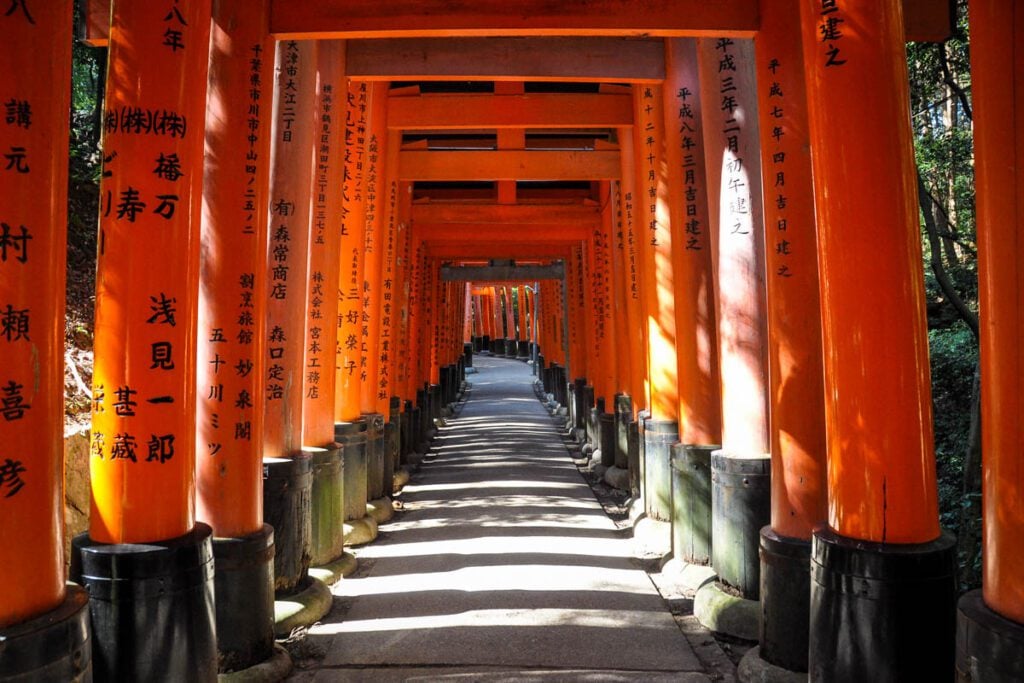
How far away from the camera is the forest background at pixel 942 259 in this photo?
6.32 m

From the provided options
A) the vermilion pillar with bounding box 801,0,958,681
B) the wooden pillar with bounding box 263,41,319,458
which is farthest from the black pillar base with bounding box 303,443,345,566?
the vermilion pillar with bounding box 801,0,958,681

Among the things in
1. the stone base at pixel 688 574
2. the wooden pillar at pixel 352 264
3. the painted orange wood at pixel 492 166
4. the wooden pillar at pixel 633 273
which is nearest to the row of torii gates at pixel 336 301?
the wooden pillar at pixel 352 264

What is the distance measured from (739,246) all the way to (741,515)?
1419 millimetres

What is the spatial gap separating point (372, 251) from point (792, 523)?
5252mm

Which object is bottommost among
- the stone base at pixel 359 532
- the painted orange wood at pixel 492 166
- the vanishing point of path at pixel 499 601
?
the vanishing point of path at pixel 499 601

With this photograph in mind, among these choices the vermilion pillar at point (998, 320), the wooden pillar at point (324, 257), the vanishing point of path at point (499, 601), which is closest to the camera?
the vermilion pillar at point (998, 320)

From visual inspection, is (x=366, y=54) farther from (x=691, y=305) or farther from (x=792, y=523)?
(x=792, y=523)

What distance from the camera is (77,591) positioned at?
7.95 feet

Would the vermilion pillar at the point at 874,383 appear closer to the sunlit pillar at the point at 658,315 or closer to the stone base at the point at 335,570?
the stone base at the point at 335,570

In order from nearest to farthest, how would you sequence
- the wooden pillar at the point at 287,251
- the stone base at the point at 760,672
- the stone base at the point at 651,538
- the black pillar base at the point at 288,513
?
the stone base at the point at 760,672
the black pillar base at the point at 288,513
the wooden pillar at the point at 287,251
the stone base at the point at 651,538

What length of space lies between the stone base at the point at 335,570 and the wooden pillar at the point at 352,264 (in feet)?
4.91

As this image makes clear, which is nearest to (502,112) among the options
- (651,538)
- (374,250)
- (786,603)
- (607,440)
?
(374,250)

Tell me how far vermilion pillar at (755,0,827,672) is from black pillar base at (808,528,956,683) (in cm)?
70

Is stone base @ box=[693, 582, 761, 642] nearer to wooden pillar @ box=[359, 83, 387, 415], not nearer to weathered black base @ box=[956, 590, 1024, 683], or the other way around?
weathered black base @ box=[956, 590, 1024, 683]
